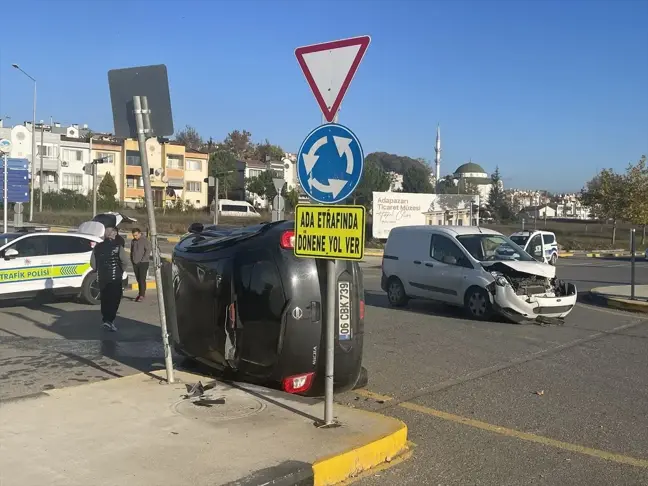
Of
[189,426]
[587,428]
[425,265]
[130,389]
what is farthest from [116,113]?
[425,265]

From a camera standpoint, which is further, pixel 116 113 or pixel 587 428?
pixel 116 113

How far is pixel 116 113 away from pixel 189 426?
331cm

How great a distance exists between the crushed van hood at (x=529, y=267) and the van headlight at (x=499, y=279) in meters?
0.23

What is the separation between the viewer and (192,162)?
3091 inches

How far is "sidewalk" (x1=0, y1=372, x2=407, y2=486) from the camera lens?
13.7 feet

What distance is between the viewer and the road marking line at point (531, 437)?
16.4ft

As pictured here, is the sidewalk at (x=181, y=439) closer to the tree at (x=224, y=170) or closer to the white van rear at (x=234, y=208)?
the white van rear at (x=234, y=208)

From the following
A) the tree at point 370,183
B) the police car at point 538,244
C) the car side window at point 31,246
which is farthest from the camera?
the tree at point 370,183

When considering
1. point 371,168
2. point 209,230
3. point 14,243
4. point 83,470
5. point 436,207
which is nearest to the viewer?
point 83,470

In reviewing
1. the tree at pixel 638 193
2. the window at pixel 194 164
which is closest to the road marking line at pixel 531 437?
the tree at pixel 638 193

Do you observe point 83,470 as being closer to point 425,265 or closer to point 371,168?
point 425,265

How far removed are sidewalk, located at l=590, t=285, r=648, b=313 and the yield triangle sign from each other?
11749 millimetres

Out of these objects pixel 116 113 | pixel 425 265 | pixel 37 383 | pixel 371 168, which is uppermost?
pixel 371 168

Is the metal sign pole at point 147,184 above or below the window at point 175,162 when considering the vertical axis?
below
